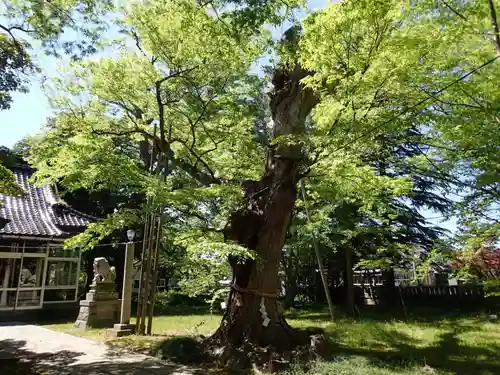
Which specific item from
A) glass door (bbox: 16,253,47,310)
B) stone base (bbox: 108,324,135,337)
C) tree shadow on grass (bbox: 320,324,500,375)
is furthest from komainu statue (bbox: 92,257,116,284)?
tree shadow on grass (bbox: 320,324,500,375)

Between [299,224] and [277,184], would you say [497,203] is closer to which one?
[277,184]

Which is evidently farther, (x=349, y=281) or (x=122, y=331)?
(x=349, y=281)

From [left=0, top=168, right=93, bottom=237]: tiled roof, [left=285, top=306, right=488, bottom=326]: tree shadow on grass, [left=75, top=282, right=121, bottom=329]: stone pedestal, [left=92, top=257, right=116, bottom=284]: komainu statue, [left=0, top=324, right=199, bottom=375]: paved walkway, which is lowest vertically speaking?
[left=0, top=324, right=199, bottom=375]: paved walkway

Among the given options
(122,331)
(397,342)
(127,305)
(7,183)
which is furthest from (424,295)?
(7,183)

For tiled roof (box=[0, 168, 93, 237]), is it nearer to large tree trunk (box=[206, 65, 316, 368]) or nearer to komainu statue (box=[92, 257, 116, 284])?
komainu statue (box=[92, 257, 116, 284])

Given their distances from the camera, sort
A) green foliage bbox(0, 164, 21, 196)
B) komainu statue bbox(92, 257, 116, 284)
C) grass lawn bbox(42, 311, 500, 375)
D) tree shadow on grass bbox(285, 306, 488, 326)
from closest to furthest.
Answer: green foliage bbox(0, 164, 21, 196), grass lawn bbox(42, 311, 500, 375), komainu statue bbox(92, 257, 116, 284), tree shadow on grass bbox(285, 306, 488, 326)

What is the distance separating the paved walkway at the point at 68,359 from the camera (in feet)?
20.0

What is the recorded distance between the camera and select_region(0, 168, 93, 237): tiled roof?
13242 mm

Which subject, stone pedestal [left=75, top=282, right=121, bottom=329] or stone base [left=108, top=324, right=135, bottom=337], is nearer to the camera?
stone base [left=108, top=324, right=135, bottom=337]

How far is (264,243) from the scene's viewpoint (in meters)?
7.75

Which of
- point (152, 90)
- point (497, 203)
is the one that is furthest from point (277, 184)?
point (497, 203)

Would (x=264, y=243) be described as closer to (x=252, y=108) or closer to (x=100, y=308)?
(x=252, y=108)

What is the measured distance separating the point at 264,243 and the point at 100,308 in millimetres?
6238

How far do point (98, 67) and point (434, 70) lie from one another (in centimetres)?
668
